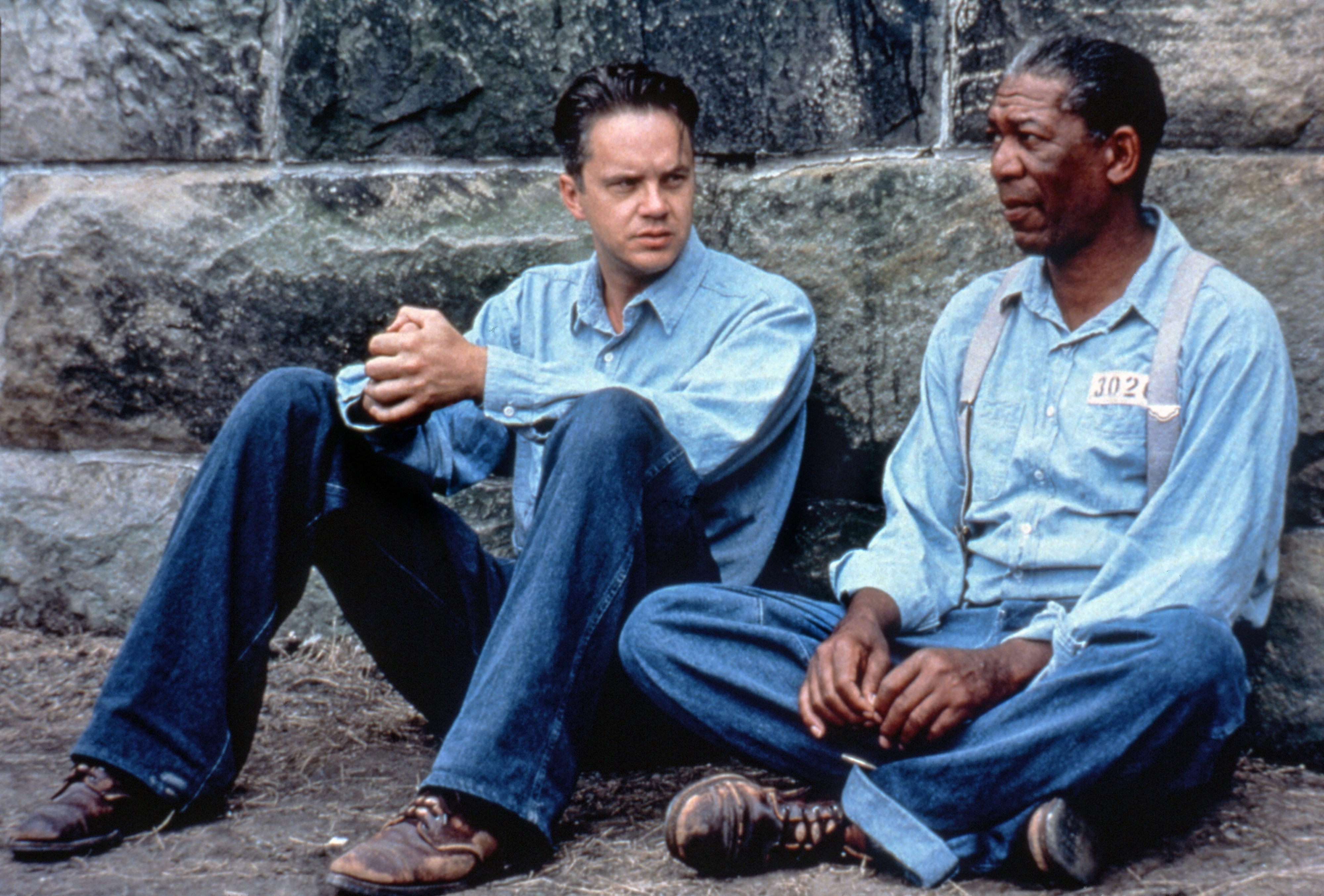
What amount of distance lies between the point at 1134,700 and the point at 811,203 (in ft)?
4.87

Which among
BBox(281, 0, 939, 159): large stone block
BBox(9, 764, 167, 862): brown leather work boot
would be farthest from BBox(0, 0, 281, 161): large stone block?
BBox(9, 764, 167, 862): brown leather work boot

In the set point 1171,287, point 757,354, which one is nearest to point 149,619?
point 757,354

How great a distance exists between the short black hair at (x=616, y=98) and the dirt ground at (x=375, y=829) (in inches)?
54.5

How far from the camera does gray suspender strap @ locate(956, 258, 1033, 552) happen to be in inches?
96.0

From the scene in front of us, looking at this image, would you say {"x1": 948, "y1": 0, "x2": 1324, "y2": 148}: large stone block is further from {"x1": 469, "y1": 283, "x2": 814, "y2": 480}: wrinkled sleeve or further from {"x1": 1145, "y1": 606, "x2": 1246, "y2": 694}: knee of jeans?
{"x1": 1145, "y1": 606, "x2": 1246, "y2": 694}: knee of jeans

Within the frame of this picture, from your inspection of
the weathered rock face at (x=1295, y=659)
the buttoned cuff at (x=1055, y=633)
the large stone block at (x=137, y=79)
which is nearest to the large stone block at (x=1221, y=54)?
the weathered rock face at (x=1295, y=659)

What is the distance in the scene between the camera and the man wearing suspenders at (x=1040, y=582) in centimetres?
196

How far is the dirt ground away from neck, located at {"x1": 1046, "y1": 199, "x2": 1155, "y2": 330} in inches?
37.6

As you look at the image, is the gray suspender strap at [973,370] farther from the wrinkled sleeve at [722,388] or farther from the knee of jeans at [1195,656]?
the knee of jeans at [1195,656]

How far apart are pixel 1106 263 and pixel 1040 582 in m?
0.60

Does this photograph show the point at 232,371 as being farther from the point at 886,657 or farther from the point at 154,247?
the point at 886,657

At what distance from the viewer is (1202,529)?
2.06 m

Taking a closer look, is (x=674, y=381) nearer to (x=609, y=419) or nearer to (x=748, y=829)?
(x=609, y=419)

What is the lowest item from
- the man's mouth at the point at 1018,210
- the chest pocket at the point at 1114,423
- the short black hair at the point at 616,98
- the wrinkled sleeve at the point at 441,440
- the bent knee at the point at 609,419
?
the wrinkled sleeve at the point at 441,440
